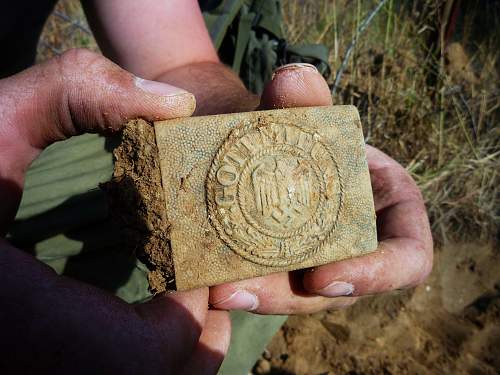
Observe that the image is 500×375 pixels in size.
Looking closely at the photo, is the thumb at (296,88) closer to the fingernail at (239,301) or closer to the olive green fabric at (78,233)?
the fingernail at (239,301)

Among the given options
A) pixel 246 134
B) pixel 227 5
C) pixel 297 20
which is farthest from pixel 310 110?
pixel 297 20

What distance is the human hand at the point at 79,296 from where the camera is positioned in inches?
40.5

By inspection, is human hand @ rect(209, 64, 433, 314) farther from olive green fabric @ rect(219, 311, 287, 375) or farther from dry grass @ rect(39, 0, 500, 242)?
dry grass @ rect(39, 0, 500, 242)

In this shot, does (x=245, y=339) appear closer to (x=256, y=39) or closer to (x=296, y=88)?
(x=296, y=88)

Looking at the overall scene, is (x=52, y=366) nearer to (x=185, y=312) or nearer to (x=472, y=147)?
(x=185, y=312)

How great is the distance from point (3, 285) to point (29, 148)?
60cm

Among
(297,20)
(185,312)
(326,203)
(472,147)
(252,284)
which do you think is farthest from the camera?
(297,20)

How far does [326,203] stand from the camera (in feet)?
4.69

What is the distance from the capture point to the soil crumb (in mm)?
1256

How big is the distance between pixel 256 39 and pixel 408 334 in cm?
213

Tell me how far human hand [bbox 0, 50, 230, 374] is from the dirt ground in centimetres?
118

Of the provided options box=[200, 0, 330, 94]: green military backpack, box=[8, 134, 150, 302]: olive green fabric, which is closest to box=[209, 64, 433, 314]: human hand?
box=[8, 134, 150, 302]: olive green fabric

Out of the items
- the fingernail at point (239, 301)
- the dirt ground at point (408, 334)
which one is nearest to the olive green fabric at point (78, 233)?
the fingernail at point (239, 301)

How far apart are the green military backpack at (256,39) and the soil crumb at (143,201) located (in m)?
1.69
